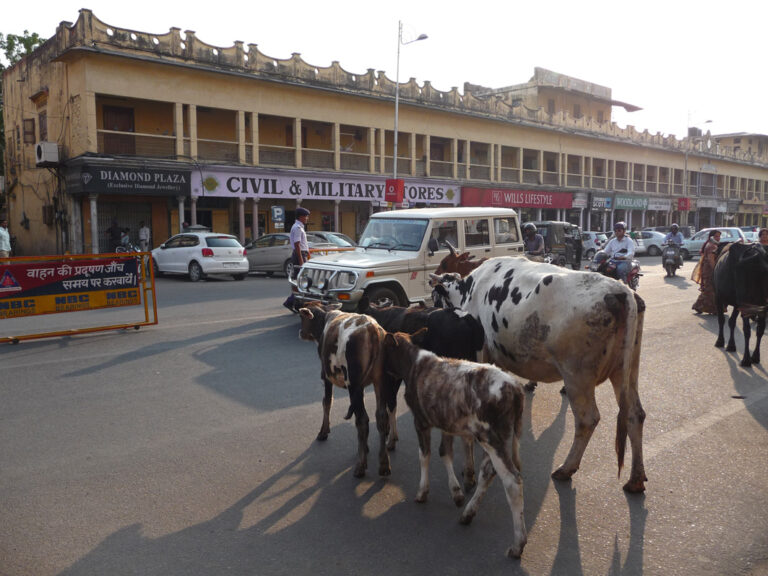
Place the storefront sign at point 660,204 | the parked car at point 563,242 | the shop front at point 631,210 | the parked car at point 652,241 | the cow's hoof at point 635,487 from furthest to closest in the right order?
1. the storefront sign at point 660,204
2. the shop front at point 631,210
3. the parked car at point 652,241
4. the parked car at point 563,242
5. the cow's hoof at point 635,487

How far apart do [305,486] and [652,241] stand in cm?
3572

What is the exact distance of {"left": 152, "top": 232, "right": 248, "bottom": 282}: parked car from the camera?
66.3 feet

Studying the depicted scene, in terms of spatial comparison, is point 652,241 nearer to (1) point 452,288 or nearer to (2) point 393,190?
(2) point 393,190

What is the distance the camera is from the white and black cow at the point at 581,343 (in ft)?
15.0

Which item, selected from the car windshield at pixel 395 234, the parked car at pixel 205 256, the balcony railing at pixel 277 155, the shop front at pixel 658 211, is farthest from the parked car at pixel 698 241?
the car windshield at pixel 395 234

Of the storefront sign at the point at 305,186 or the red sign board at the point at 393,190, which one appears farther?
the red sign board at the point at 393,190

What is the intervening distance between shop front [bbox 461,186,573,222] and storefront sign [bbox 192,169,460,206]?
7.44 ft

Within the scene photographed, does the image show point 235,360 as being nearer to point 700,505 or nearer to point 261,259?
point 700,505

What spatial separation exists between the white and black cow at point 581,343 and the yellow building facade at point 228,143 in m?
22.7

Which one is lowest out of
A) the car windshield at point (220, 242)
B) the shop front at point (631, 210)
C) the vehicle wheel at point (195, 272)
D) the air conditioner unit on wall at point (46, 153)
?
the vehicle wheel at point (195, 272)

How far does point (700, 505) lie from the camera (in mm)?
4297

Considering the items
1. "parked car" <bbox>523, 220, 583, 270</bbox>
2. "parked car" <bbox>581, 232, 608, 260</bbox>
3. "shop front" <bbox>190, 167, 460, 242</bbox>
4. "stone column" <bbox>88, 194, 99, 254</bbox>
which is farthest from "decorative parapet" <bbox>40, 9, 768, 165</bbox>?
"parked car" <bbox>523, 220, 583, 270</bbox>

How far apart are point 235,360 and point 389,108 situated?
28589 millimetres

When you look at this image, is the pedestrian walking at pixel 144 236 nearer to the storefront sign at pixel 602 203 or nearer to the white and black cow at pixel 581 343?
the white and black cow at pixel 581 343
